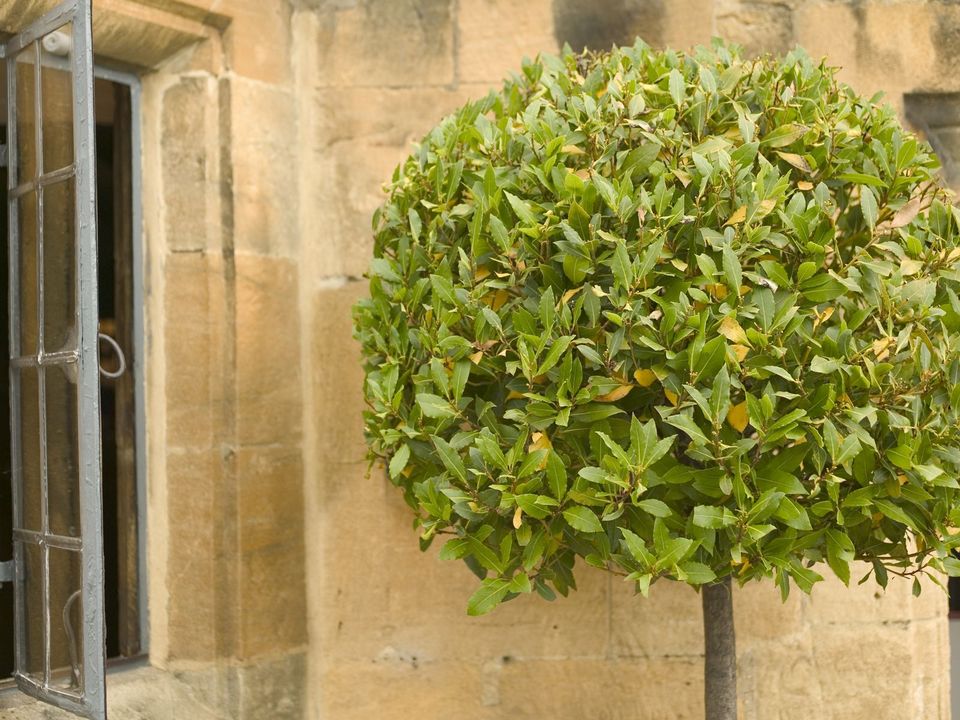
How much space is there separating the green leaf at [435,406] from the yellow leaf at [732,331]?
0.59 m

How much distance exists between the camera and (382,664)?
311 centimetres

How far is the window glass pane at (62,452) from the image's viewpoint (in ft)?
7.97

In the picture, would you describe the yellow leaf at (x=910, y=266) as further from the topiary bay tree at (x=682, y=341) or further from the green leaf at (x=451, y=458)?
the green leaf at (x=451, y=458)

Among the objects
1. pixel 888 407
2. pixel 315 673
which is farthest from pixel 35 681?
pixel 888 407

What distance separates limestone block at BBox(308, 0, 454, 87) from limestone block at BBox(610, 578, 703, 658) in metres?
1.77

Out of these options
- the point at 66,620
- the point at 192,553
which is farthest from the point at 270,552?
the point at 66,620

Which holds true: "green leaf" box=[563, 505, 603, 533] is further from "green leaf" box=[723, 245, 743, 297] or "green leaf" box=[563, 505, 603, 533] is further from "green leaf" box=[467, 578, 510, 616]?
"green leaf" box=[723, 245, 743, 297]

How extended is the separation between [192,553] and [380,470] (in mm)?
619

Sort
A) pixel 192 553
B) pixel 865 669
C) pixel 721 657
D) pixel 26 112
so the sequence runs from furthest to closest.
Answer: pixel 865 669 < pixel 192 553 < pixel 26 112 < pixel 721 657

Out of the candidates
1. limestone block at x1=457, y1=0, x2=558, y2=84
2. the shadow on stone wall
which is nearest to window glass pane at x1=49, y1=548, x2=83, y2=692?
limestone block at x1=457, y1=0, x2=558, y2=84

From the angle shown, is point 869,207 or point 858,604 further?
point 858,604

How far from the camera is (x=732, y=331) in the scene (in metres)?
1.91

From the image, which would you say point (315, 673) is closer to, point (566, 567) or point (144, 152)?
point (566, 567)

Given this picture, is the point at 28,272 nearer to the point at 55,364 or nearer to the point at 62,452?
the point at 55,364
